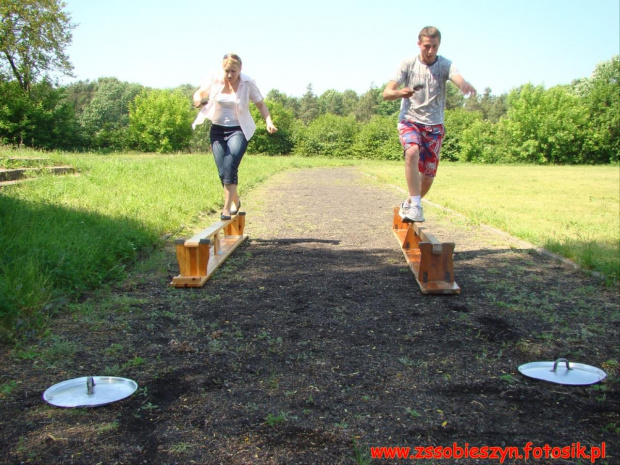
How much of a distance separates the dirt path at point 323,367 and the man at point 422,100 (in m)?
1.22

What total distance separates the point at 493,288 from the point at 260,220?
5625 mm

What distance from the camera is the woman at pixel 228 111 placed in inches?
253

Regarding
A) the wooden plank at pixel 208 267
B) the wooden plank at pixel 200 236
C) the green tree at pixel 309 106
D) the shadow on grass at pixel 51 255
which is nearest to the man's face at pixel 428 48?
the wooden plank at pixel 200 236

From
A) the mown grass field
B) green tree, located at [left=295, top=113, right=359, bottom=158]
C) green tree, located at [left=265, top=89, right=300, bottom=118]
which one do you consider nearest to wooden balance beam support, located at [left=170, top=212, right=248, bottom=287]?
the mown grass field

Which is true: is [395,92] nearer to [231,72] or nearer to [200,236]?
[231,72]

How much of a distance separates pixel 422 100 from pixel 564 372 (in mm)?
3719

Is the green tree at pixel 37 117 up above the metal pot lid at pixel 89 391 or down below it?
above

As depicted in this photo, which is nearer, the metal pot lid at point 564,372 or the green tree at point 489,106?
the metal pot lid at point 564,372

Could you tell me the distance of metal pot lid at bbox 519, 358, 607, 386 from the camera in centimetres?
290

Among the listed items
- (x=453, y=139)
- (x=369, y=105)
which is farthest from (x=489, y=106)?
(x=453, y=139)

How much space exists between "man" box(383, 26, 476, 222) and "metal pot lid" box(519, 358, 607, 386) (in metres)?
3.06

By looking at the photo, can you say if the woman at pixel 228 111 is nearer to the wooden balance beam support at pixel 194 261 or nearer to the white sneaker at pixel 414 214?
the wooden balance beam support at pixel 194 261

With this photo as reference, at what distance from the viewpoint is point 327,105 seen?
491 feet

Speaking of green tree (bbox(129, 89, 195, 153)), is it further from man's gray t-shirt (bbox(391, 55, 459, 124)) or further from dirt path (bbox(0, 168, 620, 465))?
dirt path (bbox(0, 168, 620, 465))
